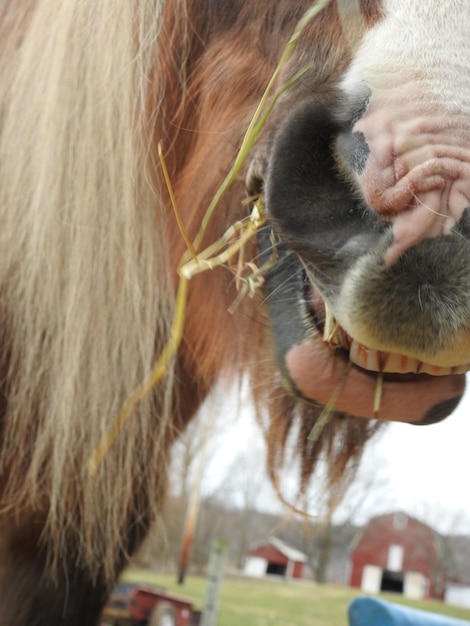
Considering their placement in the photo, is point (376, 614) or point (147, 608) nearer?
point (376, 614)

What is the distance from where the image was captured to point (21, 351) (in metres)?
1.67

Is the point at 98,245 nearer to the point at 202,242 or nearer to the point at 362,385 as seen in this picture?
the point at 202,242

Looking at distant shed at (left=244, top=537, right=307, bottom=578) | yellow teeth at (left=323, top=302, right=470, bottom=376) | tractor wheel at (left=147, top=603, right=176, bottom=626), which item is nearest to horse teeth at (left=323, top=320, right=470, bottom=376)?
yellow teeth at (left=323, top=302, right=470, bottom=376)

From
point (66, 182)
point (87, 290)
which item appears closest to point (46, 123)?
point (66, 182)

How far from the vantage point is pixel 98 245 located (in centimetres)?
155

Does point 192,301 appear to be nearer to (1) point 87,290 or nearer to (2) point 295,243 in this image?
(1) point 87,290

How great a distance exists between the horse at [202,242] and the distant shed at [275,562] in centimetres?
874

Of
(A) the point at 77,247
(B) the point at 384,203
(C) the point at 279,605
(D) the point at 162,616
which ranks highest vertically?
(A) the point at 77,247

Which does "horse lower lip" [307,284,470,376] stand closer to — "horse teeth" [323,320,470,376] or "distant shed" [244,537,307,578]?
"horse teeth" [323,320,470,376]

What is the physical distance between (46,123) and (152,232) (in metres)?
0.31

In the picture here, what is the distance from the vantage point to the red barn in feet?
25.9

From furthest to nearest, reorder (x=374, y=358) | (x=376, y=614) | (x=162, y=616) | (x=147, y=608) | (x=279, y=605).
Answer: (x=279, y=605) < (x=147, y=608) < (x=162, y=616) < (x=376, y=614) < (x=374, y=358)

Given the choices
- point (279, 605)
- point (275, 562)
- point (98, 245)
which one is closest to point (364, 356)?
point (98, 245)

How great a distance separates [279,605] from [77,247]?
390 centimetres
